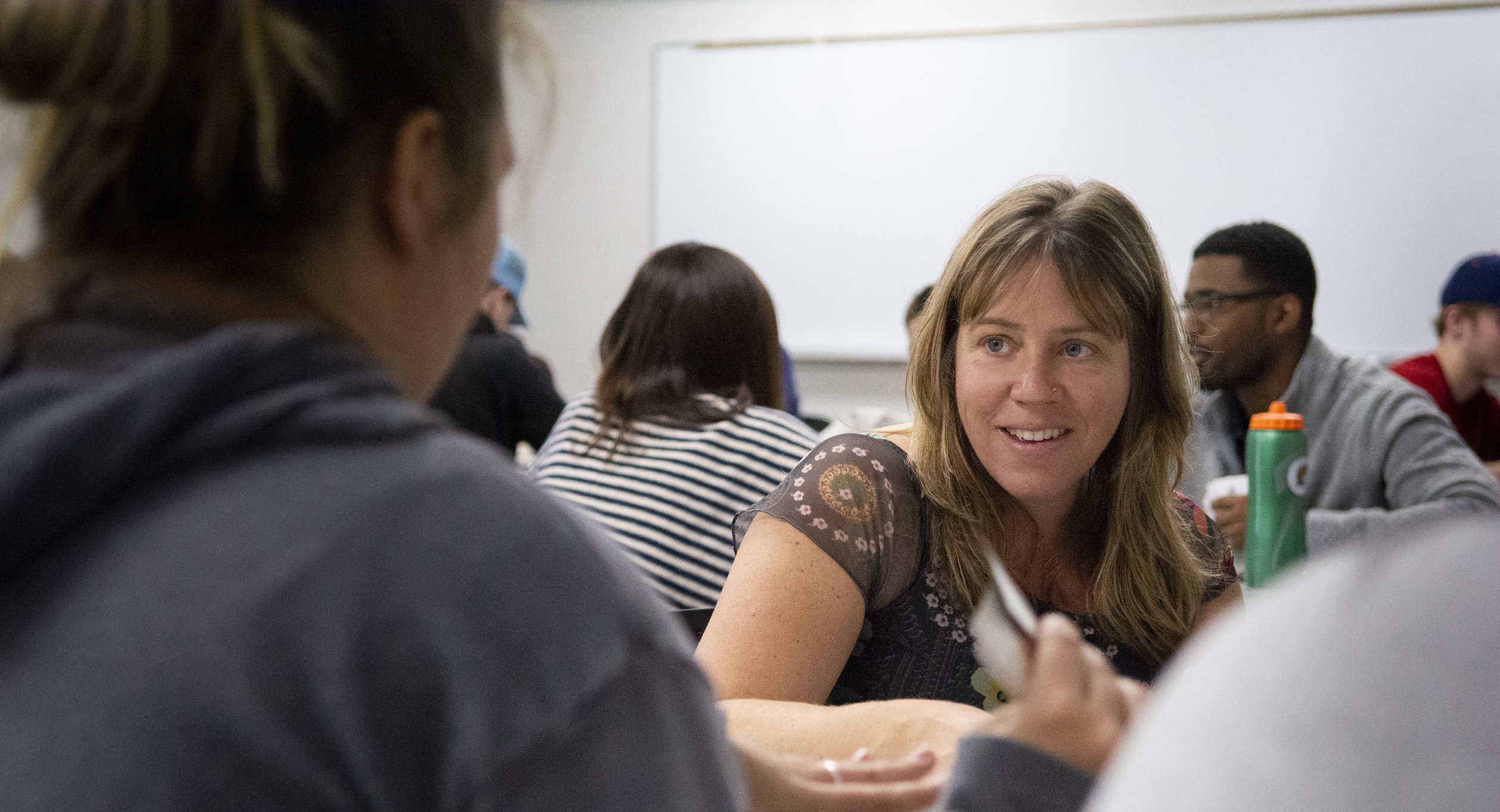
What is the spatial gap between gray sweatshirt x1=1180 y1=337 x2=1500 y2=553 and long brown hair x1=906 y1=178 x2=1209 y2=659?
83 cm

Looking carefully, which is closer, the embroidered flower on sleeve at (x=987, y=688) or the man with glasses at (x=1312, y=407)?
the embroidered flower on sleeve at (x=987, y=688)

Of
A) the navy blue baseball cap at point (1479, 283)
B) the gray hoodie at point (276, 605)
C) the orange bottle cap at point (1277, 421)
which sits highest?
the gray hoodie at point (276, 605)

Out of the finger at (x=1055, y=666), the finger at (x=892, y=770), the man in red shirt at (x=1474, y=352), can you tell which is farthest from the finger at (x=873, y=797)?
the man in red shirt at (x=1474, y=352)

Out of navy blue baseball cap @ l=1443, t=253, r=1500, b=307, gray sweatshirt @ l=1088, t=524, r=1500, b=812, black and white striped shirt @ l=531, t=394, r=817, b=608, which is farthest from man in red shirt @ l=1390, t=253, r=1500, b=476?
gray sweatshirt @ l=1088, t=524, r=1500, b=812

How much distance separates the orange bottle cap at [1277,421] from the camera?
Result: 1752 millimetres

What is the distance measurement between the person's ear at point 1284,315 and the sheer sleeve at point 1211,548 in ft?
4.14

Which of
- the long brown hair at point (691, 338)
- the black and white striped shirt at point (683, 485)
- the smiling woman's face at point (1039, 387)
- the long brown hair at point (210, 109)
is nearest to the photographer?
the long brown hair at point (210, 109)

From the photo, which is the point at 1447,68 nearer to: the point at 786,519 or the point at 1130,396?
the point at 1130,396

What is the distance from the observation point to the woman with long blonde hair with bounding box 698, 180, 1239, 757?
4.34 ft

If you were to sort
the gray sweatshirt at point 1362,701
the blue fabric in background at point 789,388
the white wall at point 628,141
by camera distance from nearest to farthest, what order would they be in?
1. the gray sweatshirt at point 1362,701
2. the blue fabric in background at point 789,388
3. the white wall at point 628,141

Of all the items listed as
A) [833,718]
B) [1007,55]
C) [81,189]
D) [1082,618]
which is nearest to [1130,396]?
[1082,618]

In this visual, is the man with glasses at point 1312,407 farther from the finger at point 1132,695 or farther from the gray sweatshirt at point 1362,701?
the gray sweatshirt at point 1362,701

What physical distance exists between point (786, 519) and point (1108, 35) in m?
3.96

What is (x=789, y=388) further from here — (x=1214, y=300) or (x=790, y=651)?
(x=790, y=651)
